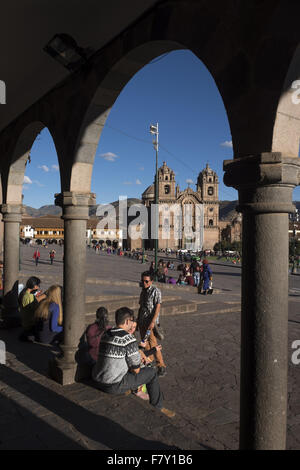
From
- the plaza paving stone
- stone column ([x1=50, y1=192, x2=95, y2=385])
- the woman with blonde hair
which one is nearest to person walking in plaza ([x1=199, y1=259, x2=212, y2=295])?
the plaza paving stone

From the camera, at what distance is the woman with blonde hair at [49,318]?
553 cm

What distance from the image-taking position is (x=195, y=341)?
6305 millimetres

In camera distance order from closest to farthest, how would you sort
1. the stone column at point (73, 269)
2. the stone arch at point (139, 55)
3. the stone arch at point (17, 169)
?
the stone arch at point (139, 55) < the stone column at point (73, 269) < the stone arch at point (17, 169)

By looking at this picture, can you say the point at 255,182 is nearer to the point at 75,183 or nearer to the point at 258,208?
the point at 258,208

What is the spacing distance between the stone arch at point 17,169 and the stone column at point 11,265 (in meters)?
0.21

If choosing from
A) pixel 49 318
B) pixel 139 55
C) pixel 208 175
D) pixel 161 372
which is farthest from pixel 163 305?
pixel 208 175

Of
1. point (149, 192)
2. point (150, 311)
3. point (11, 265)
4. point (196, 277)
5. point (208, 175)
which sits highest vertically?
point (208, 175)

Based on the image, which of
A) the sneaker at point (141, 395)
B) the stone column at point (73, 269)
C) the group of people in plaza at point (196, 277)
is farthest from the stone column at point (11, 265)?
the group of people in plaza at point (196, 277)

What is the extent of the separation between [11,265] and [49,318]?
159 cm

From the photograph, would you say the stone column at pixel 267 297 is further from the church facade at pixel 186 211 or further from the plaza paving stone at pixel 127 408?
the church facade at pixel 186 211

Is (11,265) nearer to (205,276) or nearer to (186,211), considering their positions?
(205,276)

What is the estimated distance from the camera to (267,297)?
204 cm

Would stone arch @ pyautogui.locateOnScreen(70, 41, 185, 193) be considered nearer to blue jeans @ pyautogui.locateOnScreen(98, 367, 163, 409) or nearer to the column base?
the column base
